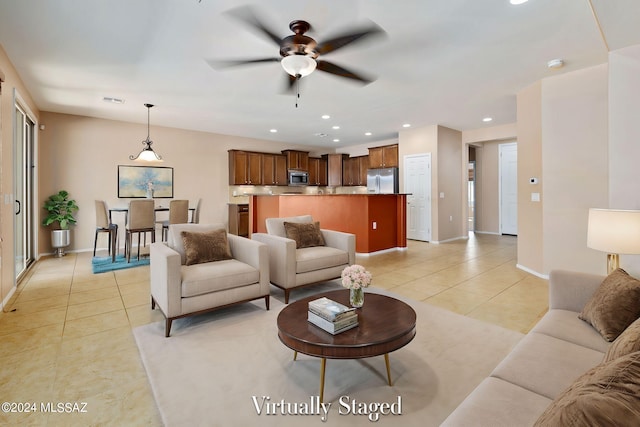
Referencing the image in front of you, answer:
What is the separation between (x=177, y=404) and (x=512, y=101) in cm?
594

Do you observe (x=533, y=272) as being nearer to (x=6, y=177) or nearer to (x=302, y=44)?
(x=302, y=44)

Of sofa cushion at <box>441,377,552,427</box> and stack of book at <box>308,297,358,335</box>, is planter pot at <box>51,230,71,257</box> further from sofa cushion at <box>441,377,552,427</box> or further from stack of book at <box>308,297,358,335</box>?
sofa cushion at <box>441,377,552,427</box>

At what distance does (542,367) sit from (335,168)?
8619 millimetres

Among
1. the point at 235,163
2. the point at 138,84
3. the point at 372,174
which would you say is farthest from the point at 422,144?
the point at 138,84

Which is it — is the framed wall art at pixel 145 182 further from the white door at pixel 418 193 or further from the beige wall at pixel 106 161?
the white door at pixel 418 193

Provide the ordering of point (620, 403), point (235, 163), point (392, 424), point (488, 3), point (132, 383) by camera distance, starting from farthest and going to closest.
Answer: point (235, 163) → point (488, 3) → point (132, 383) → point (392, 424) → point (620, 403)

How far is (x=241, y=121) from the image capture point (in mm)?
6484

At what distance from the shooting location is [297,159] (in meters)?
8.98

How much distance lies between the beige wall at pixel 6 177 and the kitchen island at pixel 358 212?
3.71 m

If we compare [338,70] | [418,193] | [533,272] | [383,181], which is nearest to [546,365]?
[338,70]

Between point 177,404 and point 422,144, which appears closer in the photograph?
point 177,404

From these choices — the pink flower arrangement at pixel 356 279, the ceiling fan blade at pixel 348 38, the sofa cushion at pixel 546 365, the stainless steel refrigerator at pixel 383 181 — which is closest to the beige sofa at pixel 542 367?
the sofa cushion at pixel 546 365

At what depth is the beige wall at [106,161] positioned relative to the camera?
5816mm

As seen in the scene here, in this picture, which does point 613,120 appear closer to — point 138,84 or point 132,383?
point 132,383
